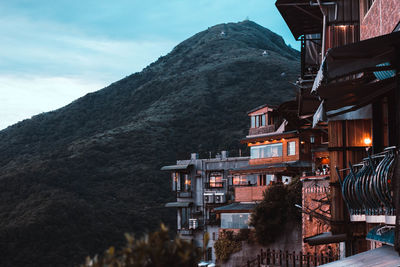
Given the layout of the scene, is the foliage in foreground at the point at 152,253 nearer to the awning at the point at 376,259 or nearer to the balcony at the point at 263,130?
the awning at the point at 376,259

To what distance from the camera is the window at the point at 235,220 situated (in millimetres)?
44000

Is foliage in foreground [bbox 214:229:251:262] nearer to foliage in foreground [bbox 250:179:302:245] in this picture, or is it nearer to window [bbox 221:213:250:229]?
foliage in foreground [bbox 250:179:302:245]

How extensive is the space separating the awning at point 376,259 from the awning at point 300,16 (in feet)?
40.1

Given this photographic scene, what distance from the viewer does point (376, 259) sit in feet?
30.3

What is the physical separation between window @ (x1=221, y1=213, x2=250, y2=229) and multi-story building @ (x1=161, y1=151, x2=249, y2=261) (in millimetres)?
10421

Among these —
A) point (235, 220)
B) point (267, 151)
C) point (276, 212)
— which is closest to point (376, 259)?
point (276, 212)

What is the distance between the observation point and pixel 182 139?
111625mm

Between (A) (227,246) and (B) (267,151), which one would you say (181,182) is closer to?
(B) (267,151)

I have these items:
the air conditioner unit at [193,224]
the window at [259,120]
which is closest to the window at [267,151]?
the window at [259,120]

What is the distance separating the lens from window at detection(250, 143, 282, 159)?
Result: 47875 mm

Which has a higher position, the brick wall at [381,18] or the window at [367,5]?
the window at [367,5]

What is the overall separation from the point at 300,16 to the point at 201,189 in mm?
43855

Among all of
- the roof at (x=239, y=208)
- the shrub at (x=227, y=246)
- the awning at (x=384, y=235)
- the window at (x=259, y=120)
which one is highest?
the window at (x=259, y=120)

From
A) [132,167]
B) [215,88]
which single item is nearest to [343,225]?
[132,167]
